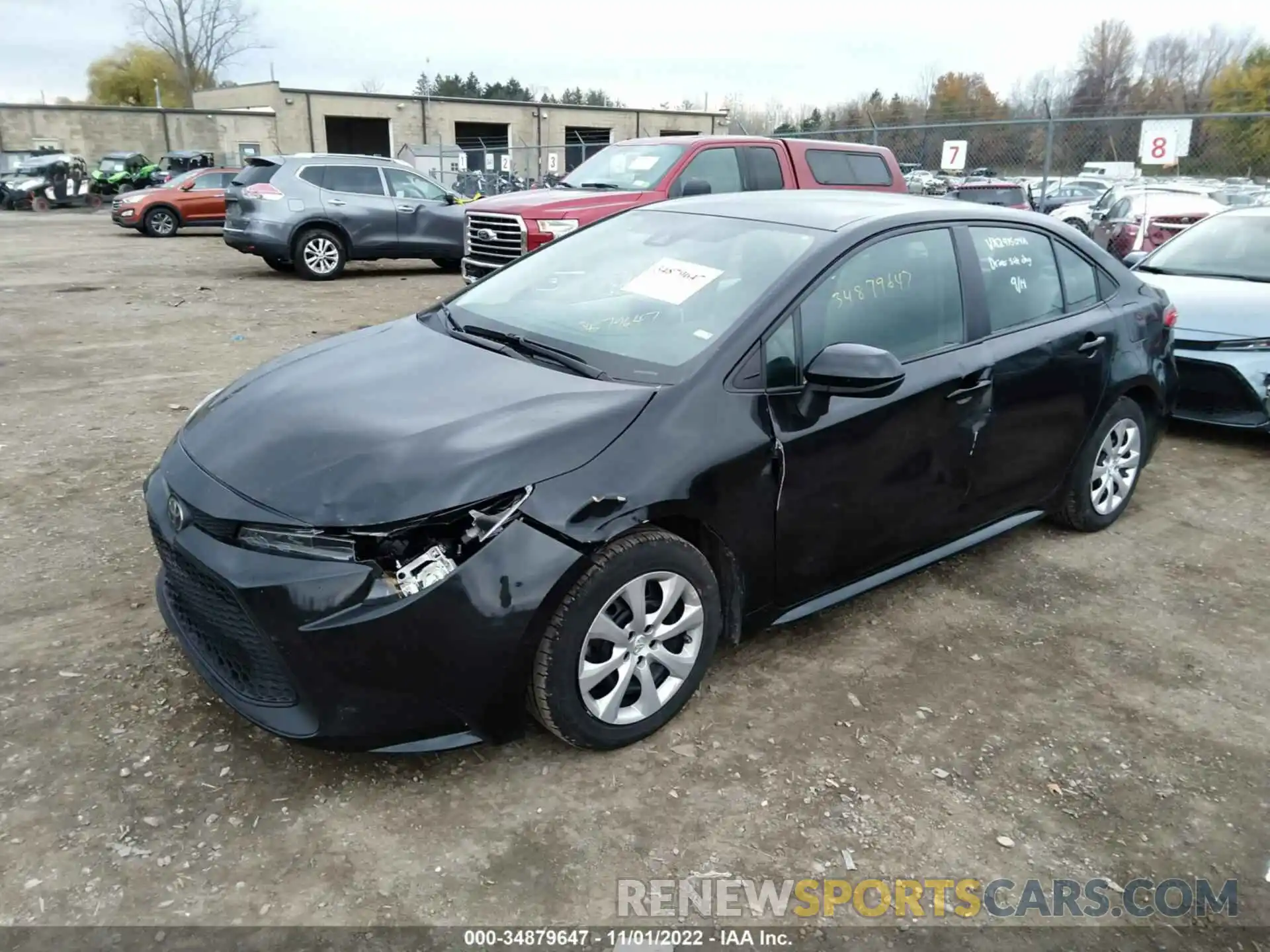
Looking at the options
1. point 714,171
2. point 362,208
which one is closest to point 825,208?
point 714,171

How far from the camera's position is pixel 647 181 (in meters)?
9.49

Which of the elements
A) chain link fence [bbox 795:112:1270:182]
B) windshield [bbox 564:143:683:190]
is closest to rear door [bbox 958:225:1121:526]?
windshield [bbox 564:143:683:190]

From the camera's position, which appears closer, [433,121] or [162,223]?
[162,223]

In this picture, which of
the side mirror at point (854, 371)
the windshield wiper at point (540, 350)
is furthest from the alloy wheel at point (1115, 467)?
the windshield wiper at point (540, 350)

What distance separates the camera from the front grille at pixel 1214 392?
593 cm

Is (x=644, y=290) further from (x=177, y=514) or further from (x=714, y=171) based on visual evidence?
(x=714, y=171)

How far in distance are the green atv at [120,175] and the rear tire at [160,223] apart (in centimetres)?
1255

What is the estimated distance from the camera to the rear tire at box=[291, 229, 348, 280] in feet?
43.3

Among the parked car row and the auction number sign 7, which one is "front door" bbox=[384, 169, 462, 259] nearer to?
the auction number sign 7

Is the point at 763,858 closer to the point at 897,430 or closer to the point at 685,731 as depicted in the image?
the point at 685,731

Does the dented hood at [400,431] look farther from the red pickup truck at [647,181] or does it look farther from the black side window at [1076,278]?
the red pickup truck at [647,181]

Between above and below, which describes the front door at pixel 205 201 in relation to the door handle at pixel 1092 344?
above

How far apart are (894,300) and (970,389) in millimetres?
485

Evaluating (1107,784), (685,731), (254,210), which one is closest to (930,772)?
(1107,784)
